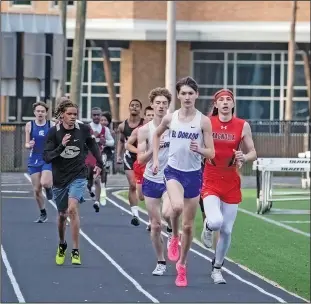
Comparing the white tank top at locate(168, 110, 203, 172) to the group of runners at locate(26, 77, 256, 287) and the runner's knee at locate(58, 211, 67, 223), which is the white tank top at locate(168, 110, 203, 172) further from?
the runner's knee at locate(58, 211, 67, 223)

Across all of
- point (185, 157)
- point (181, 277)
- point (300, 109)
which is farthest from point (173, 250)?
point (300, 109)

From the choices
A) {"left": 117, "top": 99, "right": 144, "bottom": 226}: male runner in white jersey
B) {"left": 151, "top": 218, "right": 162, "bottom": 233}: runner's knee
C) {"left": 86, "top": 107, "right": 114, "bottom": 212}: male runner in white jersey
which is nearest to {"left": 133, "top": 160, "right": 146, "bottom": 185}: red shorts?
{"left": 117, "top": 99, "right": 144, "bottom": 226}: male runner in white jersey

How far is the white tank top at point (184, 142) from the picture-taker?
1280 centimetres

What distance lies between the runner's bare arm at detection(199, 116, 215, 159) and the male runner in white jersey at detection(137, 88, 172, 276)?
1.12 meters

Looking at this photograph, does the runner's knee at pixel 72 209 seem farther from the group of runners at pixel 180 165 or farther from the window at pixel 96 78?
the window at pixel 96 78

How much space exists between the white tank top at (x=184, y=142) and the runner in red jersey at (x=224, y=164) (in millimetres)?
219

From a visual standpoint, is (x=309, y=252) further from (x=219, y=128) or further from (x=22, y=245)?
(x=219, y=128)

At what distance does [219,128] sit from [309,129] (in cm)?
3019

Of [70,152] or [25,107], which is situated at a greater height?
[25,107]

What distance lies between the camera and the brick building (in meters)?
48.7

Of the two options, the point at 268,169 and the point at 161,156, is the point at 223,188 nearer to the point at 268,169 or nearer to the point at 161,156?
the point at 161,156

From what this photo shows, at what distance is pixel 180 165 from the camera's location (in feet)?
42.9

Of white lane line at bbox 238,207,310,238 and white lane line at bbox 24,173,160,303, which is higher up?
white lane line at bbox 24,173,160,303

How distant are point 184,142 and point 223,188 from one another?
0.75 metres
